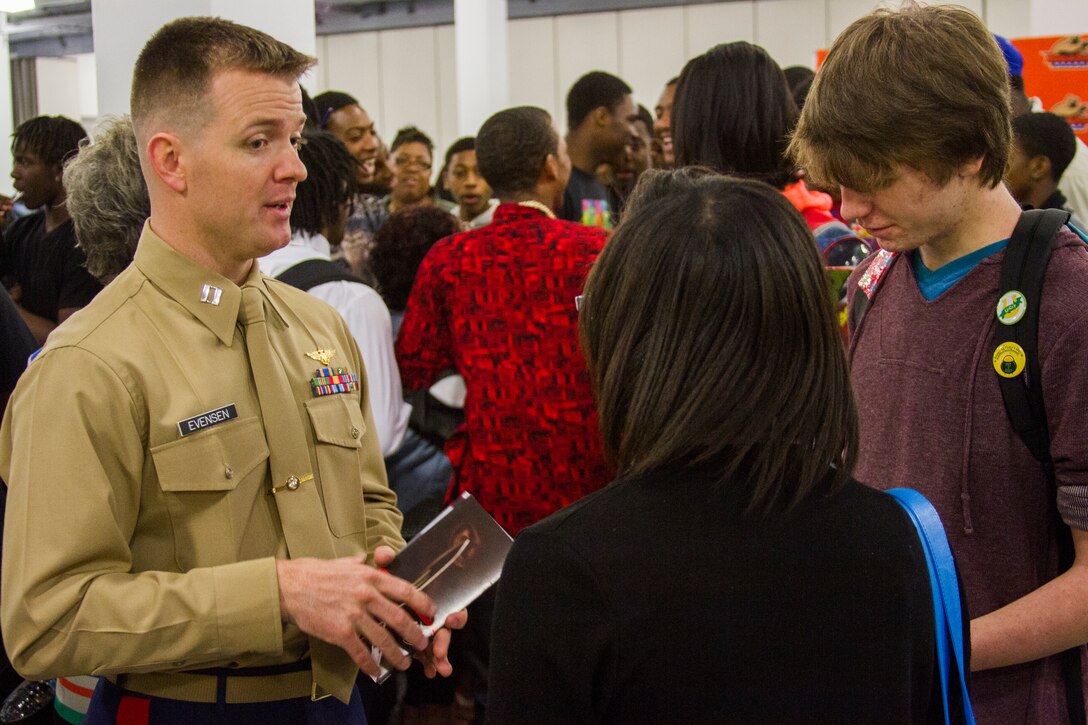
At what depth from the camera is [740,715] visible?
0.98m

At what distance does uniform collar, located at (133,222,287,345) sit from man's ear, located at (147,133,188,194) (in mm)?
86

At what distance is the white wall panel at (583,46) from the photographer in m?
11.9

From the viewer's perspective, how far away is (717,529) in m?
0.97

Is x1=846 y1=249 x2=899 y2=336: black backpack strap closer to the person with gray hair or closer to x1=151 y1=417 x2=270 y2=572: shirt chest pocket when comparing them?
x1=151 y1=417 x2=270 y2=572: shirt chest pocket

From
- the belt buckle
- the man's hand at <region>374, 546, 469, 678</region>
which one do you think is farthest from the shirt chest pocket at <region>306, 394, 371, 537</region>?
the belt buckle

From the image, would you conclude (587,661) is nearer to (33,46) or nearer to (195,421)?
(195,421)

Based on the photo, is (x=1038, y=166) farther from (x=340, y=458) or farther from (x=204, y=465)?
(x=204, y=465)

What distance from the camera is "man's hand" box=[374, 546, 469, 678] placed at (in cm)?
154

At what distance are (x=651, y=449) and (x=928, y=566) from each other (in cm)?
31

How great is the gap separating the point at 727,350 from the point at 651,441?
0.37 ft

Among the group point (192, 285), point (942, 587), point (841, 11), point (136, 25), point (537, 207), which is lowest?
point (942, 587)

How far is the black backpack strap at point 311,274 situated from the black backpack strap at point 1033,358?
1.62 meters

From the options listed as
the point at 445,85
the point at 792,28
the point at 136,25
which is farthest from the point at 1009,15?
the point at 136,25

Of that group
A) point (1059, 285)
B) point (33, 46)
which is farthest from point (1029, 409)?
point (33, 46)
